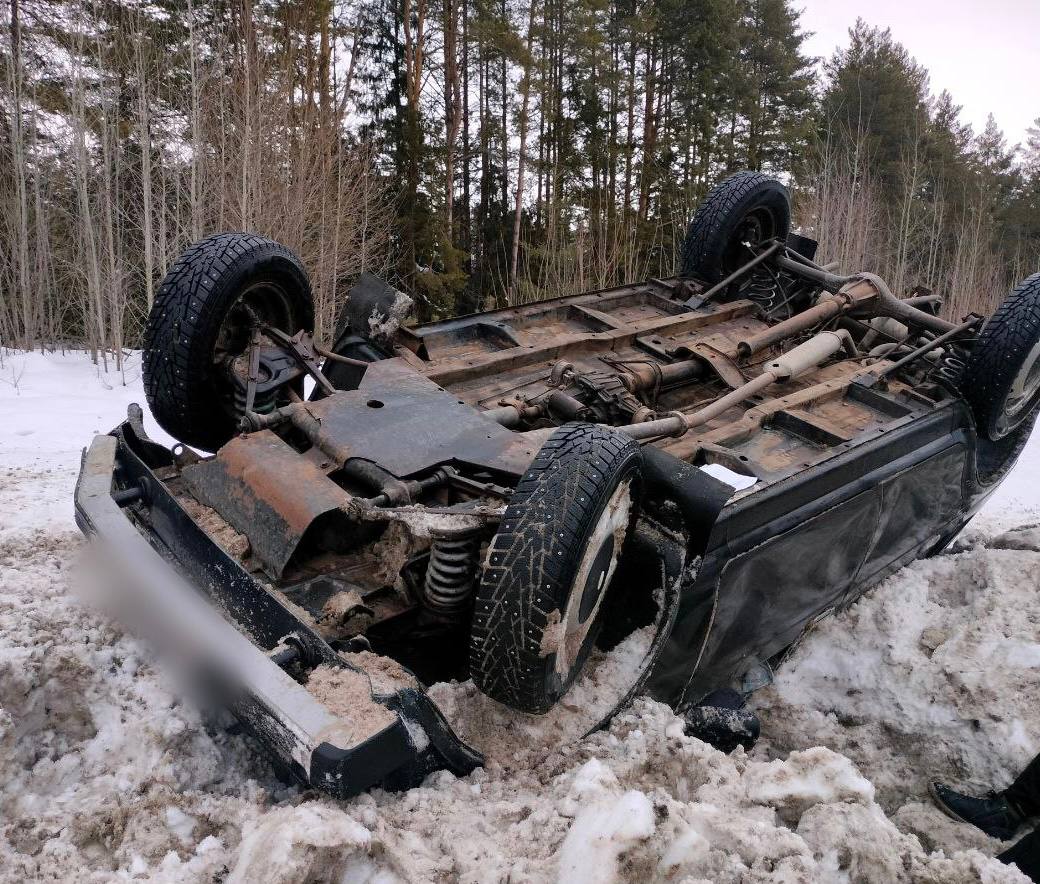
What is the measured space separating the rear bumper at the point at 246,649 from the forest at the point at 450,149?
28.0 ft

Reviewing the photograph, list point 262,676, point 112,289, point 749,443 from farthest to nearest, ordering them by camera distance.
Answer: point 112,289, point 749,443, point 262,676

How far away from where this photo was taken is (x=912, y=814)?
10.2 ft

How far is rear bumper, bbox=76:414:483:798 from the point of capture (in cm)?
205

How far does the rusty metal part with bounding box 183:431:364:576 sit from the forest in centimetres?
815

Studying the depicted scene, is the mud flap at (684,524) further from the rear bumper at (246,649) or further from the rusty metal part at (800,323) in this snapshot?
the rusty metal part at (800,323)

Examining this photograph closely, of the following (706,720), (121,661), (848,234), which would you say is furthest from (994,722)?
(848,234)

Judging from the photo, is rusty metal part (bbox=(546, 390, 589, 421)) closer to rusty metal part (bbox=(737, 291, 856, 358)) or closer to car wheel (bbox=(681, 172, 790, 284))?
rusty metal part (bbox=(737, 291, 856, 358))

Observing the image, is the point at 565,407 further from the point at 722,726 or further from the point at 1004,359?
the point at 1004,359

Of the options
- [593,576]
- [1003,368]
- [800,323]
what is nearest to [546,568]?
[593,576]

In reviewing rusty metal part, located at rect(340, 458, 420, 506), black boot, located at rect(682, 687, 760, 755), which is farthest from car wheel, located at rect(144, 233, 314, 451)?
black boot, located at rect(682, 687, 760, 755)

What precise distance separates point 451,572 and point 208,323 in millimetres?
1788

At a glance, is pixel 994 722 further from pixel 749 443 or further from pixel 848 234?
pixel 848 234

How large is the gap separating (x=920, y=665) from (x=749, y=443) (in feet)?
4.24

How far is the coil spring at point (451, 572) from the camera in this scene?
275cm
